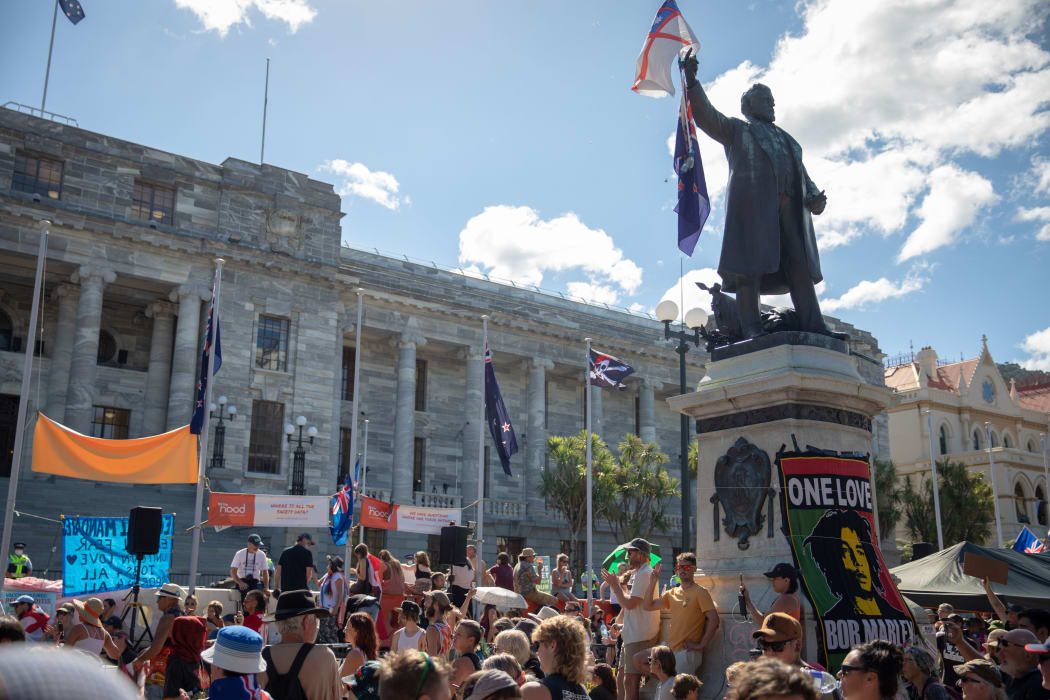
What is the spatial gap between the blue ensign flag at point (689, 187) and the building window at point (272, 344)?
2763 cm

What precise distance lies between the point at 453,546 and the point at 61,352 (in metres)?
23.9

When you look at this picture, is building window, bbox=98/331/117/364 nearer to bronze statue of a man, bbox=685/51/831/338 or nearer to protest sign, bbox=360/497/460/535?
protest sign, bbox=360/497/460/535

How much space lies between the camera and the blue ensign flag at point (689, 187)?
11.0 metres

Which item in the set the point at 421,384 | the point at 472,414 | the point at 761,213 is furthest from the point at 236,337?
the point at 761,213

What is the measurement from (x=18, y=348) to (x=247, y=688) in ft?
115

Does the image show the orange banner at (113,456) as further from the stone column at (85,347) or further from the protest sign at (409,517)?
the stone column at (85,347)

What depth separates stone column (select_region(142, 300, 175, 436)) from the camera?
35562 millimetres

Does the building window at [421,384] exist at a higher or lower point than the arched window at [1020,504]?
higher

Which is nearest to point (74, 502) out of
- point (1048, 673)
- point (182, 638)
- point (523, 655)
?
point (182, 638)

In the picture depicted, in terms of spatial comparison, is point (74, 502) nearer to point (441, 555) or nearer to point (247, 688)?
point (441, 555)

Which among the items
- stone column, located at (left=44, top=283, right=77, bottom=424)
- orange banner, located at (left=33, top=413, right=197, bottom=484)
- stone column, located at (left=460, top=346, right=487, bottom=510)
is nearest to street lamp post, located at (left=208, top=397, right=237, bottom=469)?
stone column, located at (left=44, top=283, right=77, bottom=424)

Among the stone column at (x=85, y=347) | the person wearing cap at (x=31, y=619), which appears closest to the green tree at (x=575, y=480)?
the stone column at (x=85, y=347)

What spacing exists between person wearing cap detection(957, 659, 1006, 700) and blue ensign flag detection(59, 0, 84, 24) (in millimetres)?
38210

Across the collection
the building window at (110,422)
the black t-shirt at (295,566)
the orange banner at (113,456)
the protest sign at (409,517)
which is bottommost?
the black t-shirt at (295,566)
